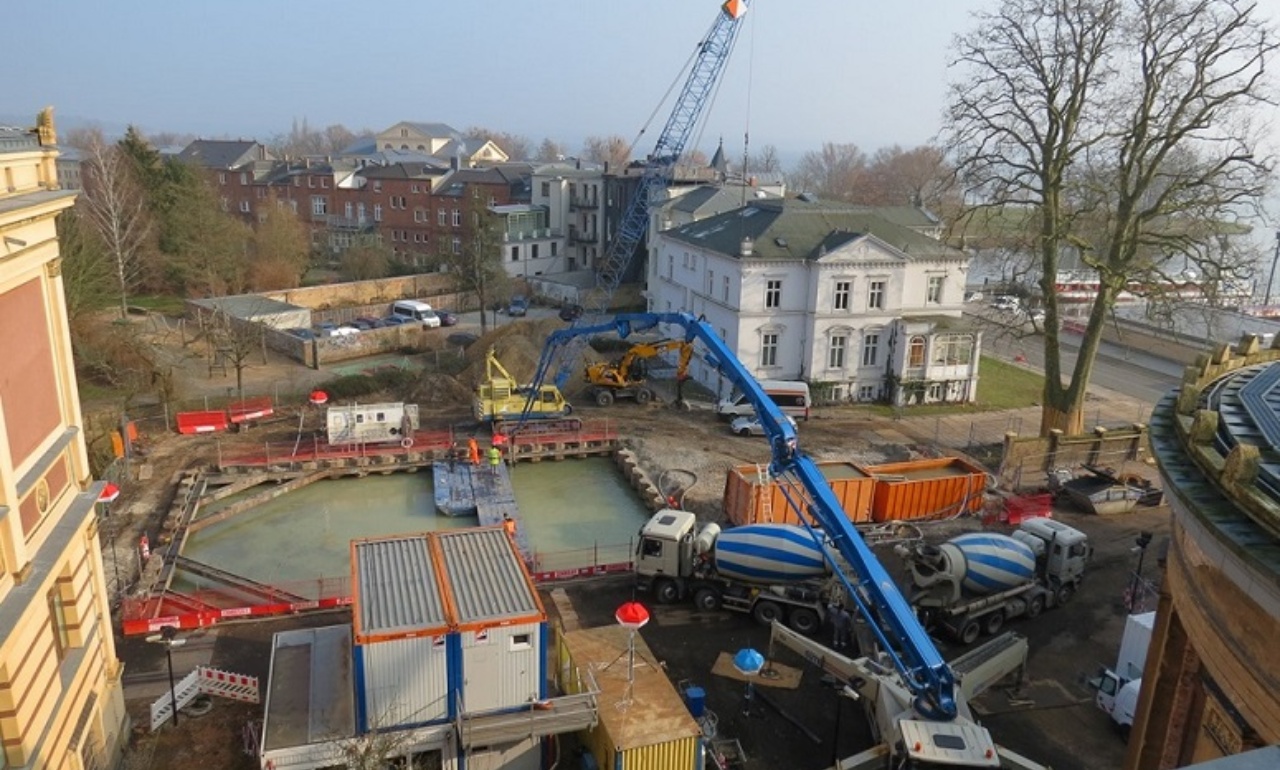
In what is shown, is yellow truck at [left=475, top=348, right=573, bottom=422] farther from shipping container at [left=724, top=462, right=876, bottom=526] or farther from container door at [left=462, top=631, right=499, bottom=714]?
container door at [left=462, top=631, right=499, bottom=714]

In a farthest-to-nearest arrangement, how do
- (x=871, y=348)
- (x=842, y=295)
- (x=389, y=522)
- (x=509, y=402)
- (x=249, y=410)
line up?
(x=871, y=348) → (x=842, y=295) → (x=509, y=402) → (x=249, y=410) → (x=389, y=522)

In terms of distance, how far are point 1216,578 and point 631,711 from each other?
26.5 ft

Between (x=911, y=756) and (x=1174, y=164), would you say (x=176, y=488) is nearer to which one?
(x=911, y=756)

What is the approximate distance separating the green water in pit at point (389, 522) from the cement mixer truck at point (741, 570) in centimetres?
254

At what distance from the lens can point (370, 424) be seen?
29750mm

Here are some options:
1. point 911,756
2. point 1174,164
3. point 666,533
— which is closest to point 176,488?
point 666,533

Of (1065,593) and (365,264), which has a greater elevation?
(365,264)

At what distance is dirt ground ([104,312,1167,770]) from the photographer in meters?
15.4

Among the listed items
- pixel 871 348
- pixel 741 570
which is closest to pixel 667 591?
pixel 741 570

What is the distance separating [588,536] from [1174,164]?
22.7 metres

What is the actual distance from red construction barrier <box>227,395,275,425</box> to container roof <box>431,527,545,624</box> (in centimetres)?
1776

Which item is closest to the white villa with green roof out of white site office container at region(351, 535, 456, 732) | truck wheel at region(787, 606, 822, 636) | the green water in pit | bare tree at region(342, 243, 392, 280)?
the green water in pit

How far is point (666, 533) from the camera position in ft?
64.8

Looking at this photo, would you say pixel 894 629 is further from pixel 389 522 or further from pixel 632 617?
pixel 389 522
